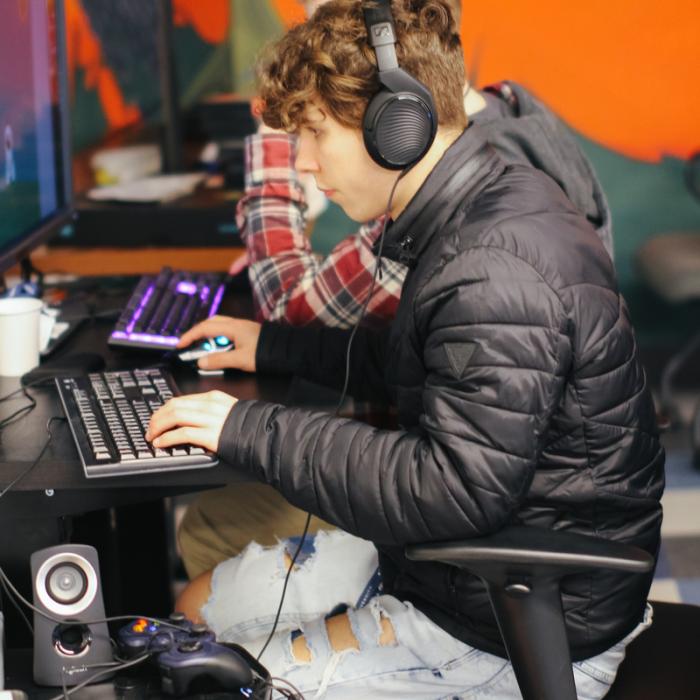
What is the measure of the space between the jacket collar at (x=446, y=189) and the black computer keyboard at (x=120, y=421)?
1.12 ft

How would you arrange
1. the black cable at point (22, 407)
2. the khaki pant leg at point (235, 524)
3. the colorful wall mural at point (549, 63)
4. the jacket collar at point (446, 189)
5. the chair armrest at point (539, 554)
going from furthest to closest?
1. the colorful wall mural at point (549, 63)
2. the khaki pant leg at point (235, 524)
3. the black cable at point (22, 407)
4. the jacket collar at point (446, 189)
5. the chair armrest at point (539, 554)

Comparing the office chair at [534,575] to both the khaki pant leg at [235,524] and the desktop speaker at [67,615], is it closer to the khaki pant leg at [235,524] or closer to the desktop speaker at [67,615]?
the desktop speaker at [67,615]

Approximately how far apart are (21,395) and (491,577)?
727 millimetres

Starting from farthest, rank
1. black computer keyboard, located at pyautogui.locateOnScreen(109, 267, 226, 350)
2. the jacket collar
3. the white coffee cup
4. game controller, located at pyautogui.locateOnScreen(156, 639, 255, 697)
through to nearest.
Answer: black computer keyboard, located at pyautogui.locateOnScreen(109, 267, 226, 350), the white coffee cup, the jacket collar, game controller, located at pyautogui.locateOnScreen(156, 639, 255, 697)

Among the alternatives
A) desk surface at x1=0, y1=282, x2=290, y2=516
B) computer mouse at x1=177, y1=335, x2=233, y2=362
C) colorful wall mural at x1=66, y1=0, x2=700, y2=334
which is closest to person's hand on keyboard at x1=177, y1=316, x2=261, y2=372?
computer mouse at x1=177, y1=335, x2=233, y2=362

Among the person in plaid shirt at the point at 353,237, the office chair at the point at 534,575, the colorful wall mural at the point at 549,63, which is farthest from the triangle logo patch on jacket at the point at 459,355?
the colorful wall mural at the point at 549,63

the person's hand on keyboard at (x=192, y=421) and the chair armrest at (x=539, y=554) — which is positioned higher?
the person's hand on keyboard at (x=192, y=421)

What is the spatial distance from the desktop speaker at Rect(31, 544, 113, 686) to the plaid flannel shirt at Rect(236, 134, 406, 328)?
61 centimetres

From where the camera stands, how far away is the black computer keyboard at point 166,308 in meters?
1.73

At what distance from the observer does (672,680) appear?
1.30 metres

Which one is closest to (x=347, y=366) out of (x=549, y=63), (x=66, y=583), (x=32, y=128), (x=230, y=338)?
(x=230, y=338)

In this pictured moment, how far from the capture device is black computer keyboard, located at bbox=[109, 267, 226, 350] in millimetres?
1731

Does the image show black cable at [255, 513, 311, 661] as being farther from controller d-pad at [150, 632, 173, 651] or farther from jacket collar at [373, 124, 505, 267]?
jacket collar at [373, 124, 505, 267]

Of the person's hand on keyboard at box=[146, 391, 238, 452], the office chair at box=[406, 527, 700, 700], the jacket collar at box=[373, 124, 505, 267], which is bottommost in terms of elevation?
the office chair at box=[406, 527, 700, 700]
